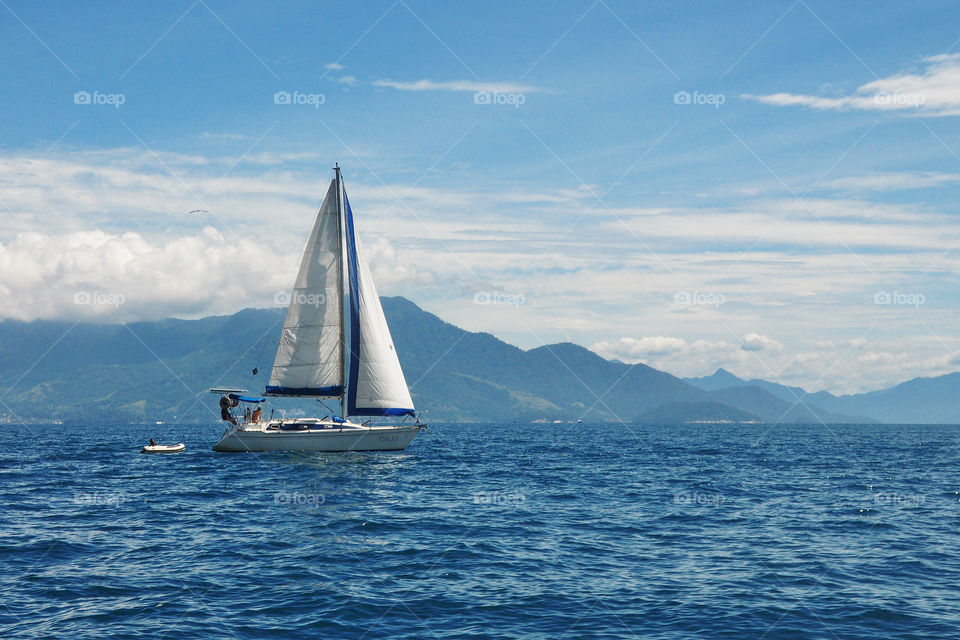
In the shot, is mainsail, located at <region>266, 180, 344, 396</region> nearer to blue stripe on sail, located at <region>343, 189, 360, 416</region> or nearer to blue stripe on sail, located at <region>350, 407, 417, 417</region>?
blue stripe on sail, located at <region>343, 189, 360, 416</region>

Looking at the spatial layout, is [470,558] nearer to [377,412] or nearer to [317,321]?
[377,412]

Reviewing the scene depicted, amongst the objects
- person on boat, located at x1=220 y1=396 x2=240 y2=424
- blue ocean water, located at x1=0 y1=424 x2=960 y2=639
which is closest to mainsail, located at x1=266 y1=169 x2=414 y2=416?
person on boat, located at x1=220 y1=396 x2=240 y2=424

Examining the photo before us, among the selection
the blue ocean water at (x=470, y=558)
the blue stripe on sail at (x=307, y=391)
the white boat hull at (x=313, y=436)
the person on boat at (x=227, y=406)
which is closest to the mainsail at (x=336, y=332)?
the blue stripe on sail at (x=307, y=391)

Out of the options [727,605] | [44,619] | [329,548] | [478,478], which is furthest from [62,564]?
[478,478]

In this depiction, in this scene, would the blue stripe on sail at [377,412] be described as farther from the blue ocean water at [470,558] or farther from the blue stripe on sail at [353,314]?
the blue ocean water at [470,558]

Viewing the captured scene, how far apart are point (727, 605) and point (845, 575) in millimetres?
5722

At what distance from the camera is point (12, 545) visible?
26047 millimetres

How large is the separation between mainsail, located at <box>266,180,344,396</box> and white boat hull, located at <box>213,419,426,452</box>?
9.35ft

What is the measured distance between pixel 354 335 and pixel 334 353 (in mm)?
2246

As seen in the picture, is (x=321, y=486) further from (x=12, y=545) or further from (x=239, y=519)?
(x=12, y=545)

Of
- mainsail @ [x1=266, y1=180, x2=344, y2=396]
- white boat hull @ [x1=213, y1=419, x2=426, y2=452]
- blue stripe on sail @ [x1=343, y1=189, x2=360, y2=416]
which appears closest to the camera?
white boat hull @ [x1=213, y1=419, x2=426, y2=452]

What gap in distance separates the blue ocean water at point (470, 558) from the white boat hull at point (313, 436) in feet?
39.3

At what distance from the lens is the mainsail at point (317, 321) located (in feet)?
194

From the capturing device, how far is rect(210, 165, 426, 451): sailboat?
59188mm
